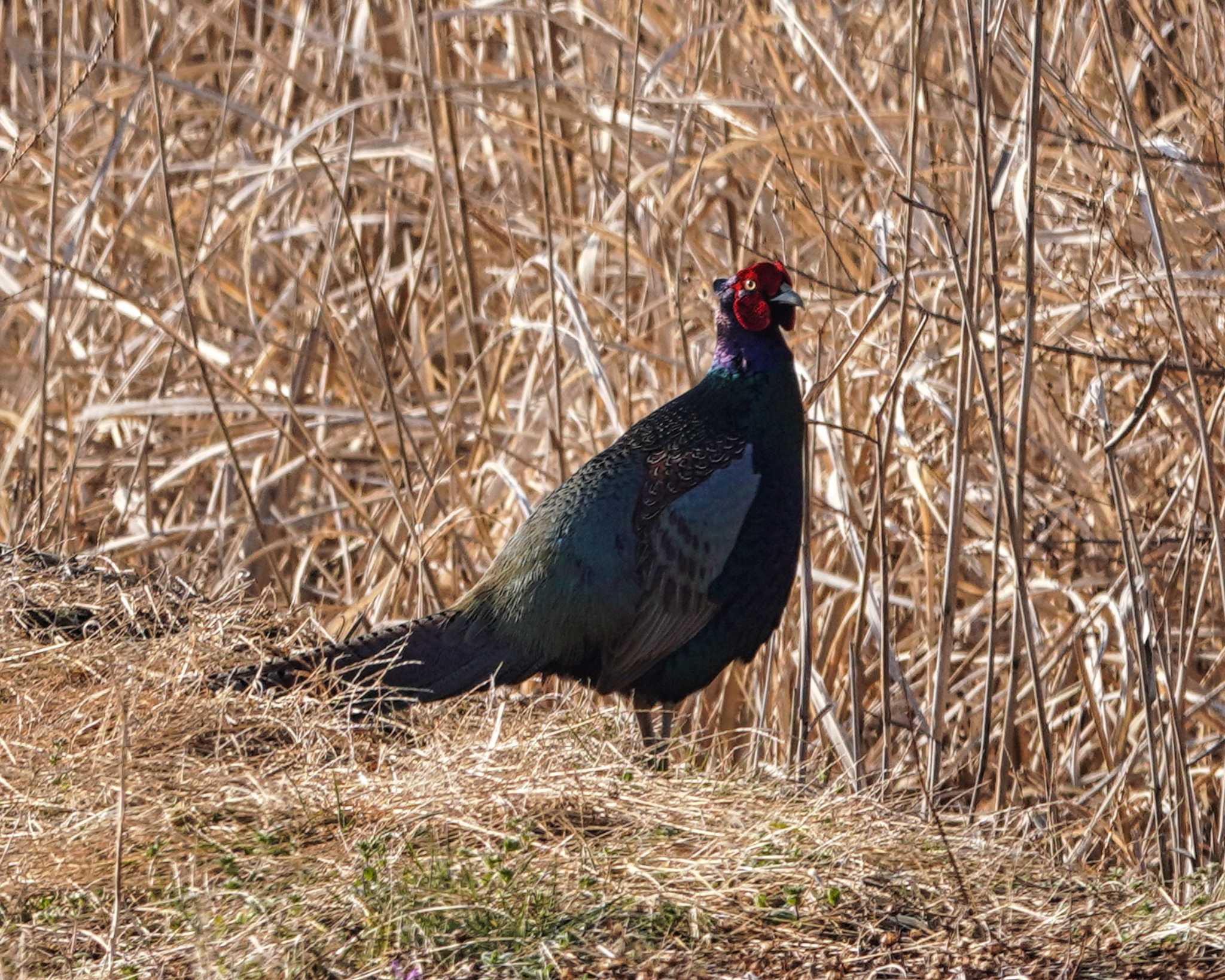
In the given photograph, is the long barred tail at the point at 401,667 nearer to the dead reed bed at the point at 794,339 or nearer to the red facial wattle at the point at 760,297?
the dead reed bed at the point at 794,339

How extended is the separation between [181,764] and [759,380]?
1363 millimetres

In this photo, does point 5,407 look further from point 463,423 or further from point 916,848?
point 916,848

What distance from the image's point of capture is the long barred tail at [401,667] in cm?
280

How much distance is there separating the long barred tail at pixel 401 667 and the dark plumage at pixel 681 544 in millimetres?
41

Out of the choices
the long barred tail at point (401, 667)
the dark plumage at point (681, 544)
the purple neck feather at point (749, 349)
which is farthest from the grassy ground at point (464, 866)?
the purple neck feather at point (749, 349)

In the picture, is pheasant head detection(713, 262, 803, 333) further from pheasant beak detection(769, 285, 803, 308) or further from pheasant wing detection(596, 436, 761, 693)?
pheasant wing detection(596, 436, 761, 693)

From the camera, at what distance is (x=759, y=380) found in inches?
128

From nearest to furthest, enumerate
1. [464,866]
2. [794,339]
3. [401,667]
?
[464,866] < [401,667] < [794,339]

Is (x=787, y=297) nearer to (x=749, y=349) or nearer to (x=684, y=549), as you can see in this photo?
(x=749, y=349)

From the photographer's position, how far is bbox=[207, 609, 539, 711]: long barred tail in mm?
2799

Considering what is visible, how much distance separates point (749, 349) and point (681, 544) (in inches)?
16.1

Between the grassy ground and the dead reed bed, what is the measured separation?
0.17m

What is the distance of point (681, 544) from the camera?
3219mm

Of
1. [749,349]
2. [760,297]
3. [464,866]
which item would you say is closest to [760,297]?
[760,297]
